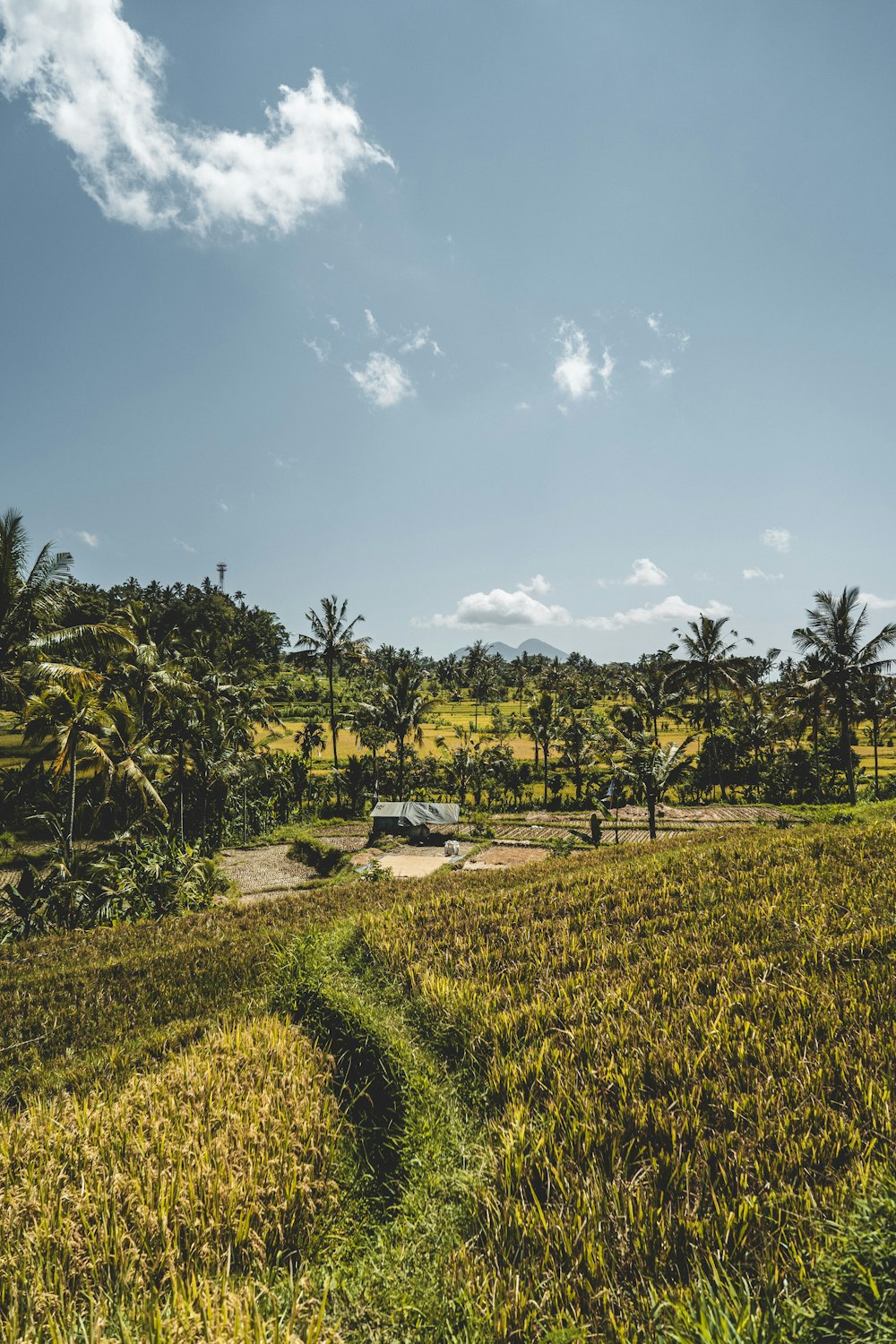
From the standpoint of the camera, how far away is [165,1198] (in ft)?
11.2

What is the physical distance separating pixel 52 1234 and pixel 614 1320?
2953 millimetres

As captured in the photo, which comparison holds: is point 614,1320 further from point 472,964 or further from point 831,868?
point 831,868

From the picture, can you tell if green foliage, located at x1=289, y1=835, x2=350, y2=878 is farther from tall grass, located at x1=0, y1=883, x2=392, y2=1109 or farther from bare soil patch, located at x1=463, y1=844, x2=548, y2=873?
tall grass, located at x1=0, y1=883, x2=392, y2=1109

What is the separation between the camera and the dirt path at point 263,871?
1725 centimetres

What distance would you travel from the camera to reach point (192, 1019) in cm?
669

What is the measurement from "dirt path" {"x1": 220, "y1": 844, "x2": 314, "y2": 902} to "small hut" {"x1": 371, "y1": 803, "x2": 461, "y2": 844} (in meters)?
3.84

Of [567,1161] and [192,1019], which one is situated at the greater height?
[567,1161]

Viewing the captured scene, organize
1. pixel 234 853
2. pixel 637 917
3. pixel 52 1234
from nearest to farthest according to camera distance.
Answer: pixel 52 1234 < pixel 637 917 < pixel 234 853

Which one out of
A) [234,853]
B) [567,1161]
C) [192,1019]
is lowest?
[234,853]

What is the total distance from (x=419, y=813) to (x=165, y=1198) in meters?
20.9

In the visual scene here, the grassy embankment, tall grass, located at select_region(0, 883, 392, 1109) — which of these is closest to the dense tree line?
tall grass, located at select_region(0, 883, 392, 1109)

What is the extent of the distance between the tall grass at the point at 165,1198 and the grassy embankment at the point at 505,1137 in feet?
0.07

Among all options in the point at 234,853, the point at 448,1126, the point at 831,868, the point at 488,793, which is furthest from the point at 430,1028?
the point at 488,793

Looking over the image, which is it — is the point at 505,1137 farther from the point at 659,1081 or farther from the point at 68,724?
the point at 68,724
